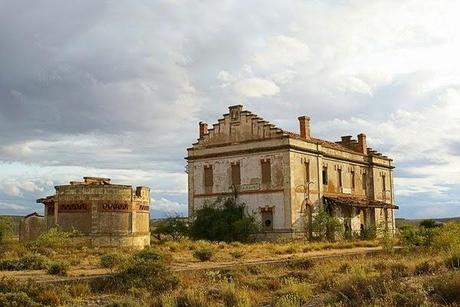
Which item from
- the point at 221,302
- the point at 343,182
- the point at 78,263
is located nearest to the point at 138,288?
the point at 221,302

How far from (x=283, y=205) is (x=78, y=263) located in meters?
20.4

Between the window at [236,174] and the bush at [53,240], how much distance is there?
1659 centimetres

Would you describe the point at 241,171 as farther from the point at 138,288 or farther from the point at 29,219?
the point at 138,288

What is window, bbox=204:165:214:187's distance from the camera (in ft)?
151

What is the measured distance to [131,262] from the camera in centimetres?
1881

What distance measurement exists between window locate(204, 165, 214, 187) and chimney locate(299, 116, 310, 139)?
7825 millimetres

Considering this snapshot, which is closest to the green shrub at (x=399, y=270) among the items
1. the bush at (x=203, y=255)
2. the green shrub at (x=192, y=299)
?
the green shrub at (x=192, y=299)

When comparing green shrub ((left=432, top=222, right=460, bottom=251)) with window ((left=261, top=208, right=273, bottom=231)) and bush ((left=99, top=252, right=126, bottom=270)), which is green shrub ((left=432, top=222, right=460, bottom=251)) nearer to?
bush ((left=99, top=252, right=126, bottom=270))

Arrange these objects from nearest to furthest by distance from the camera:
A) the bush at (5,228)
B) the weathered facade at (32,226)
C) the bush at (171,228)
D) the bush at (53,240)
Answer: the bush at (53,240) → the weathered facade at (32,226) → the bush at (5,228) → the bush at (171,228)

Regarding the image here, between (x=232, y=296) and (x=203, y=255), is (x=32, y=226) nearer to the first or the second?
(x=203, y=255)

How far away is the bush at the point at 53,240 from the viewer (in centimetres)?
2973

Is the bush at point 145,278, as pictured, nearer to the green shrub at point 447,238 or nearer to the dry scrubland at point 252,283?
the dry scrubland at point 252,283

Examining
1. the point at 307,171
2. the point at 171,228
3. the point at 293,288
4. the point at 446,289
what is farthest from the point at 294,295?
the point at 171,228

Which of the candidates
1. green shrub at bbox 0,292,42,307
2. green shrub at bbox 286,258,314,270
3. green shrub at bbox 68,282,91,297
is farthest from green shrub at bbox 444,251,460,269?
green shrub at bbox 0,292,42,307
